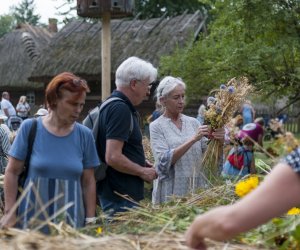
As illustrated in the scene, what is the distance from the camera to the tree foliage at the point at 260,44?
31.9 ft

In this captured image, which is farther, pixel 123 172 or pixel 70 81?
pixel 123 172

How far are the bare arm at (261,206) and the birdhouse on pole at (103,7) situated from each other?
9384 mm

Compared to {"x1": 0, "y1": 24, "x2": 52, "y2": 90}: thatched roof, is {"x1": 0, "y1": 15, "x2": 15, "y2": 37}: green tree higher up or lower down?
higher up

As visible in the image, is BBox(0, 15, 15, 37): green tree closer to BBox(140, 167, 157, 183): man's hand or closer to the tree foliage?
the tree foliage

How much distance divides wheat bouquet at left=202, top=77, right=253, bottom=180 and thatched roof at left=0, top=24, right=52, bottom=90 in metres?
25.7

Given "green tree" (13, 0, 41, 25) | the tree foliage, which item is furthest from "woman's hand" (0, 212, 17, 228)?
"green tree" (13, 0, 41, 25)

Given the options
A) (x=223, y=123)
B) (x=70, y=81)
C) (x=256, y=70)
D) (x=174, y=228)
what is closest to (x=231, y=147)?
(x=223, y=123)

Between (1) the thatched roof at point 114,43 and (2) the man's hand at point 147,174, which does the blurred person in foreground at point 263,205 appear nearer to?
(2) the man's hand at point 147,174

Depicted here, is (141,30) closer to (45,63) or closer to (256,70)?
(45,63)

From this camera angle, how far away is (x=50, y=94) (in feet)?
12.0

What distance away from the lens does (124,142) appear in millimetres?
4348

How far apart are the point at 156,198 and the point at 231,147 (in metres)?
2.30

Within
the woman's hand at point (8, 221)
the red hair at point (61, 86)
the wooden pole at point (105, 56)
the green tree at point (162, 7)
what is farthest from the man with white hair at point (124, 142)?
the green tree at point (162, 7)

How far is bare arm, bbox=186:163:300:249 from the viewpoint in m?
1.85
